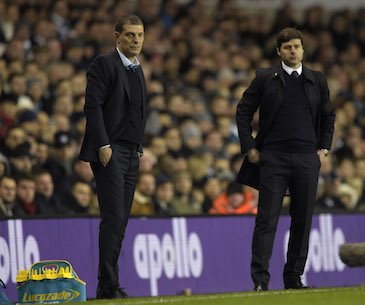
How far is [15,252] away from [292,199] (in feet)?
8.91

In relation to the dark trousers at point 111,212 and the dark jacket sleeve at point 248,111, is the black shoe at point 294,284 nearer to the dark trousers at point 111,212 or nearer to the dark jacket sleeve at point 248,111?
the dark jacket sleeve at point 248,111

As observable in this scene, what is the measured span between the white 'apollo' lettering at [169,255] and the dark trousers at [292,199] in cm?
238

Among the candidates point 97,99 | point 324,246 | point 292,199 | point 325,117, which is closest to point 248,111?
point 325,117

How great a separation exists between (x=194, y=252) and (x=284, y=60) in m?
3.18

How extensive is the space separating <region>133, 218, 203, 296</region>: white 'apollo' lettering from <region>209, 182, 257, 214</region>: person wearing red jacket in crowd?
4.96 ft

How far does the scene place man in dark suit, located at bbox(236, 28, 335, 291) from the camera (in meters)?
8.05

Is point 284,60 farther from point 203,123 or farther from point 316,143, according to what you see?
point 203,123

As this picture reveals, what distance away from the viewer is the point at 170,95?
593 inches

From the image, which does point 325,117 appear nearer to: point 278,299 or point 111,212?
point 111,212

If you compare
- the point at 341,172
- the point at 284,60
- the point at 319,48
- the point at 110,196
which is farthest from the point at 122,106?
the point at 319,48

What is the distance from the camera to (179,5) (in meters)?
18.2

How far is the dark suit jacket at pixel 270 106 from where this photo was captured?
26.6 ft

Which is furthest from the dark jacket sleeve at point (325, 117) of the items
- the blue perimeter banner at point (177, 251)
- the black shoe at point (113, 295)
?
the blue perimeter banner at point (177, 251)

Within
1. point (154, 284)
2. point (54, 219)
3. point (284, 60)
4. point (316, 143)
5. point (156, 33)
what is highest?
point (156, 33)
